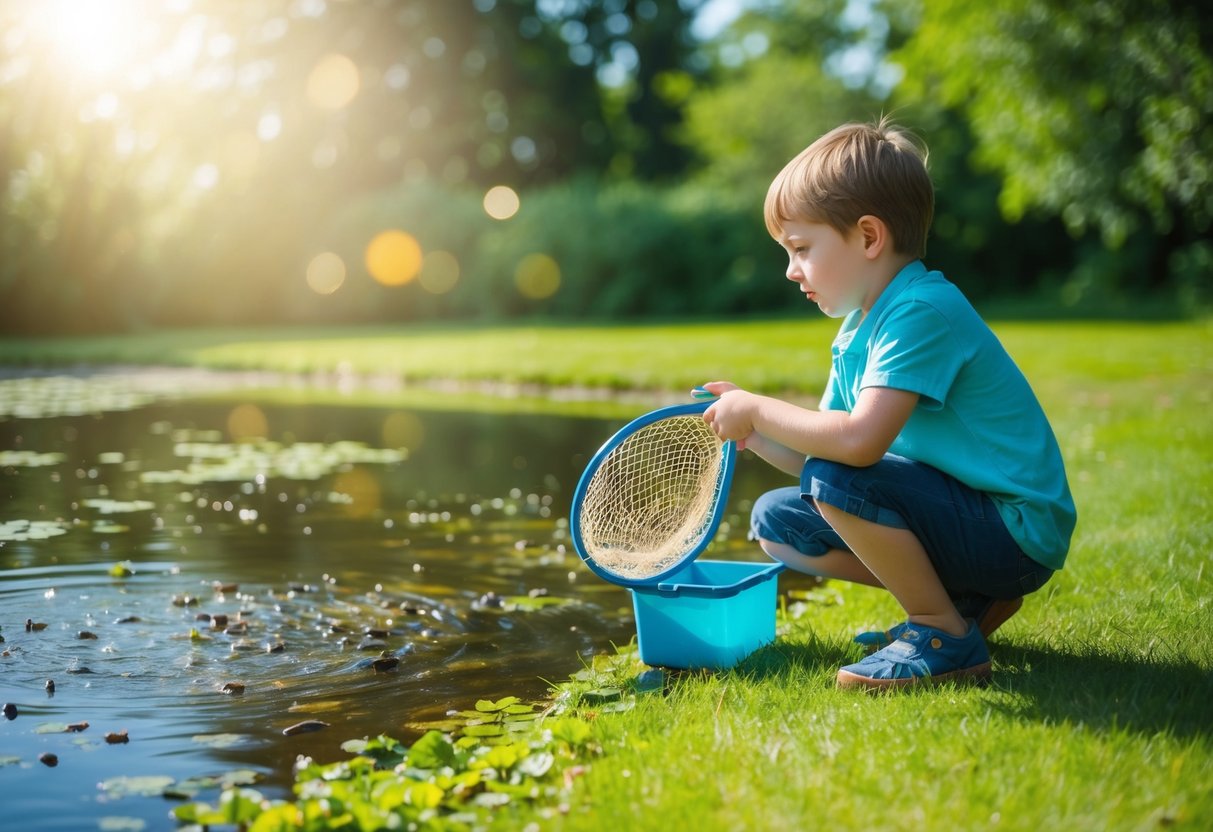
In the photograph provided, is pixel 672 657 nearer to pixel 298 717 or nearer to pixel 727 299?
pixel 298 717

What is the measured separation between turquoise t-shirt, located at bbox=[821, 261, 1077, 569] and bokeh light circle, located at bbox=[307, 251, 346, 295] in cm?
3155

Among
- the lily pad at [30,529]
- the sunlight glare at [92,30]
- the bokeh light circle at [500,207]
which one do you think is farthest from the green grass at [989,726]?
the bokeh light circle at [500,207]

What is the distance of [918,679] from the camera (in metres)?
3.33

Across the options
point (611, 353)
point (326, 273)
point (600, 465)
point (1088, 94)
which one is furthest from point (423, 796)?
point (326, 273)

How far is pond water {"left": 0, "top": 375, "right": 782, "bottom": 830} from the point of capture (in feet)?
10.5

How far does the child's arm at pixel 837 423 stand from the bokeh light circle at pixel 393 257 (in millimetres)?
30936

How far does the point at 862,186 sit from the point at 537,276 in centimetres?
2895

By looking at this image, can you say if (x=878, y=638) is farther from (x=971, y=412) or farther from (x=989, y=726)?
(x=989, y=726)

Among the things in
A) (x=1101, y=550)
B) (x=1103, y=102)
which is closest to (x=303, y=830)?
(x=1101, y=550)

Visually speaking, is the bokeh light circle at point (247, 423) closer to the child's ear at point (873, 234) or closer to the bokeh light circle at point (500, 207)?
the child's ear at point (873, 234)

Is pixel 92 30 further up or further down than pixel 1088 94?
further up

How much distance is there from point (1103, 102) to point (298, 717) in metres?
22.7

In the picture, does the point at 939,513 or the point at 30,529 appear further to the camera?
the point at 30,529

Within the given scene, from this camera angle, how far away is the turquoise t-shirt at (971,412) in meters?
3.33
